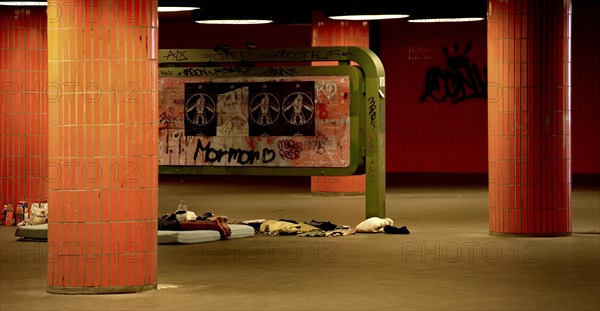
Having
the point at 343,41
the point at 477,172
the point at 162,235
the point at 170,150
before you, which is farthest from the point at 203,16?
the point at 477,172

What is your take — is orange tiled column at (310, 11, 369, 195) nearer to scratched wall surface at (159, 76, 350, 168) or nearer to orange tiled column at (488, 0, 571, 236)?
scratched wall surface at (159, 76, 350, 168)

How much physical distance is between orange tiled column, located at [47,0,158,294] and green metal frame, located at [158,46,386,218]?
666 cm

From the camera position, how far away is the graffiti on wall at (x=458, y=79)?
104ft

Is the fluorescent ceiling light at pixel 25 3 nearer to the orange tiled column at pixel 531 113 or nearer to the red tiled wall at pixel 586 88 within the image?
the orange tiled column at pixel 531 113

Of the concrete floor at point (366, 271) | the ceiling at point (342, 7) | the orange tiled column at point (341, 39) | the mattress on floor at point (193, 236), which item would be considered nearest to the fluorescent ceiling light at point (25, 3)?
the concrete floor at point (366, 271)

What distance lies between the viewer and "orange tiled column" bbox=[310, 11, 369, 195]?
24.0m

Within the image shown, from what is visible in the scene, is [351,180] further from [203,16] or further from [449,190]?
[203,16]

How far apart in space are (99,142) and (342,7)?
11.6 m

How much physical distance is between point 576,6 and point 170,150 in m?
15.8

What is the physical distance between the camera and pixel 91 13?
10.5 metres

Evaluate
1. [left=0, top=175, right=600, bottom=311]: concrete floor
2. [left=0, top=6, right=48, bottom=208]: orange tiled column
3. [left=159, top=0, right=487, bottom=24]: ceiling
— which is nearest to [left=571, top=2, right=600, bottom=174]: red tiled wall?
[left=159, top=0, right=487, bottom=24]: ceiling

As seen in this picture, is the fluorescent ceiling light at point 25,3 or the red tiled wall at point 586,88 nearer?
the fluorescent ceiling light at point 25,3

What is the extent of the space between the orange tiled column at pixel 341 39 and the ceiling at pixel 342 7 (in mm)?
471

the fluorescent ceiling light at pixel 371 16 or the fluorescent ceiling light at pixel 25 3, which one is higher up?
the fluorescent ceiling light at pixel 371 16
